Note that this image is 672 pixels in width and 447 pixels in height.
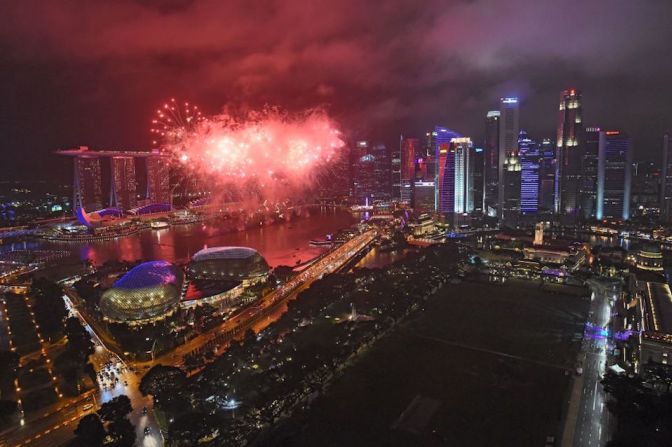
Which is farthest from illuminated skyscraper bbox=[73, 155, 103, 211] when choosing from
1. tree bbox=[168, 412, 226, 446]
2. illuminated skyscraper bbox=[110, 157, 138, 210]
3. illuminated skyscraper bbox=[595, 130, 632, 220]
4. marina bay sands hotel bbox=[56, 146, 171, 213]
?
illuminated skyscraper bbox=[595, 130, 632, 220]

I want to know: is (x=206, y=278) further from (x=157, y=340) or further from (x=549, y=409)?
(x=549, y=409)

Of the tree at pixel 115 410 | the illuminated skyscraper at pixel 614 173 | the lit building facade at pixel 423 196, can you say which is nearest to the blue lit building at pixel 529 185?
the illuminated skyscraper at pixel 614 173

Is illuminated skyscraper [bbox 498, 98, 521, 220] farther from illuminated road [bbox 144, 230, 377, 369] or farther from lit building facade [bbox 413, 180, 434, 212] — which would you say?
illuminated road [bbox 144, 230, 377, 369]

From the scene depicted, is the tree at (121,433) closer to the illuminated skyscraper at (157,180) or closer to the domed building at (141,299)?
the domed building at (141,299)

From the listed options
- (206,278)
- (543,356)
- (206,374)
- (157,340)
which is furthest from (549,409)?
(206,278)

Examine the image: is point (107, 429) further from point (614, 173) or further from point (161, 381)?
point (614, 173)

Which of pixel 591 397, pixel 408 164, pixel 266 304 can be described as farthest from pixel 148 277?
pixel 408 164
